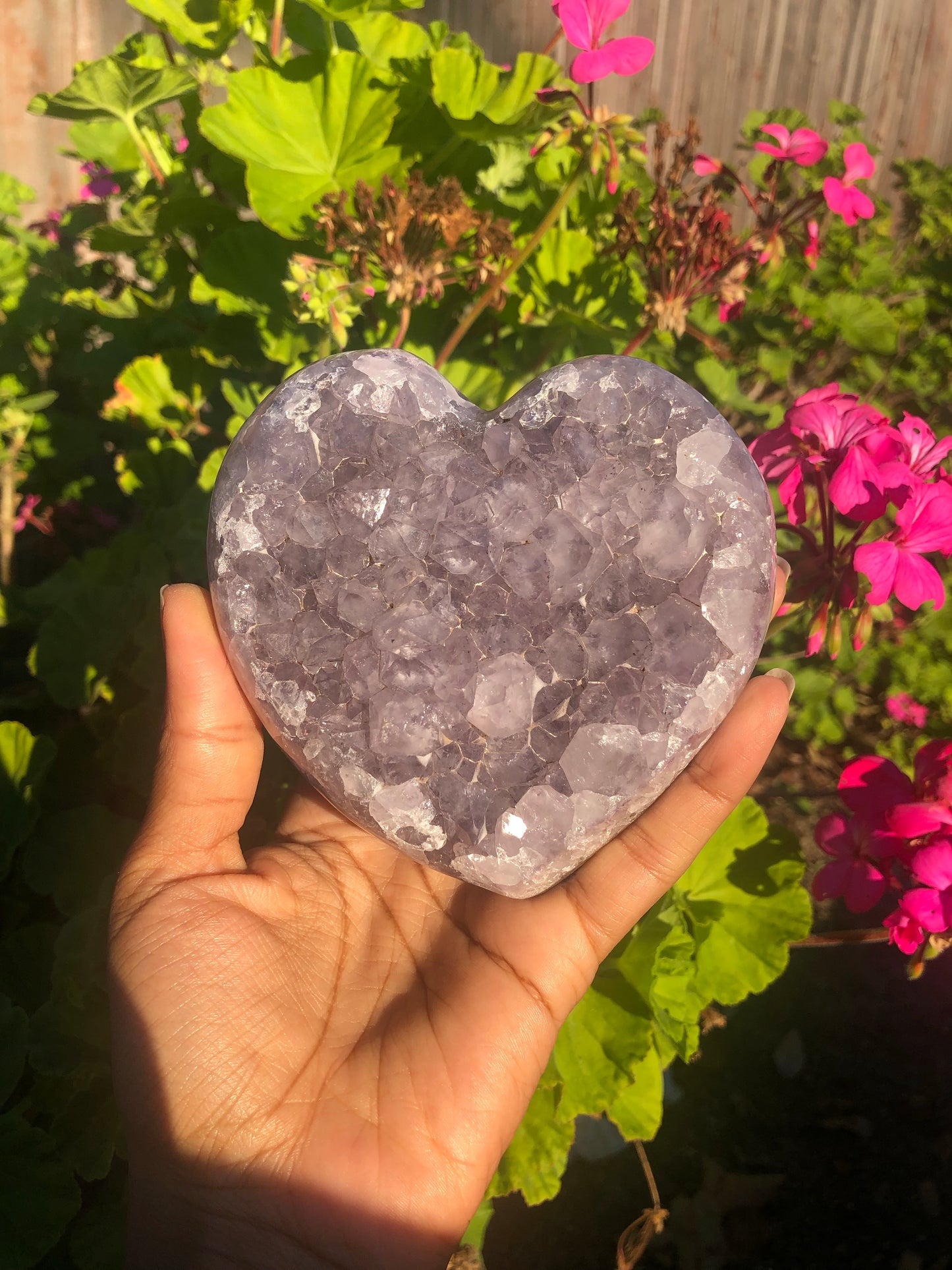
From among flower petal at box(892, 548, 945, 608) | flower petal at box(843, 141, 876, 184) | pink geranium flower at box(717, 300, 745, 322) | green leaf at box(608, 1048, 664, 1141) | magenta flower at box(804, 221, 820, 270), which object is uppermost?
flower petal at box(843, 141, 876, 184)

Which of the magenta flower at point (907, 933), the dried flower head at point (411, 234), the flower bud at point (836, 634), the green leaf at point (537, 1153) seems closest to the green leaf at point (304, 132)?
the dried flower head at point (411, 234)

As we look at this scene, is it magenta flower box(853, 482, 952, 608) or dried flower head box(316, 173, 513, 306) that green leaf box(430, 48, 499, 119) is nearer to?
dried flower head box(316, 173, 513, 306)

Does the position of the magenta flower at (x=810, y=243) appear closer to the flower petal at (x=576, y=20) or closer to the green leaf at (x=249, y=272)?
the flower petal at (x=576, y=20)

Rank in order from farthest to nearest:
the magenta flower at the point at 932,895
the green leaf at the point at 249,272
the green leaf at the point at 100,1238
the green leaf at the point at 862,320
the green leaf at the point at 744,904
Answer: the green leaf at the point at 862,320, the green leaf at the point at 249,272, the green leaf at the point at 744,904, the green leaf at the point at 100,1238, the magenta flower at the point at 932,895

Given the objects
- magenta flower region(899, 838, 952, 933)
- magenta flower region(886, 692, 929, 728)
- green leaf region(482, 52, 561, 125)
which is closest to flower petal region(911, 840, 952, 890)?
magenta flower region(899, 838, 952, 933)

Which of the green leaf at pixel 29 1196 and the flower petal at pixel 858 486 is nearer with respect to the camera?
the flower petal at pixel 858 486

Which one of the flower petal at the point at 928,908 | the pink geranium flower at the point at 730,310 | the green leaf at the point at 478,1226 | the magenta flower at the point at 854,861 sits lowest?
the green leaf at the point at 478,1226
